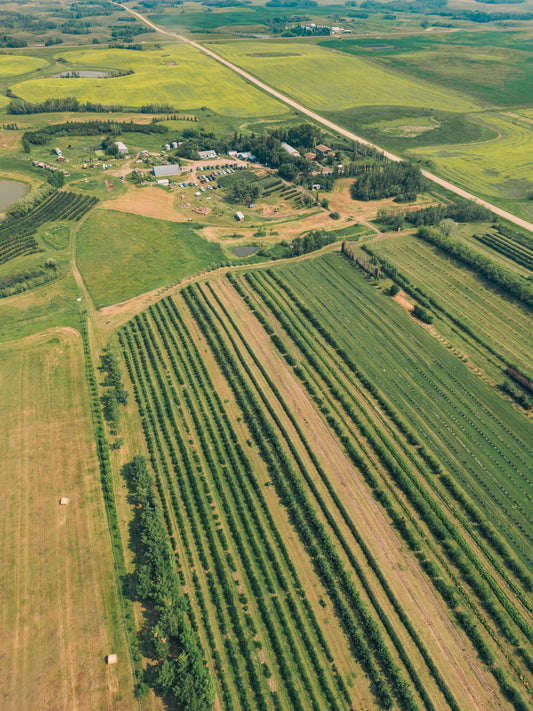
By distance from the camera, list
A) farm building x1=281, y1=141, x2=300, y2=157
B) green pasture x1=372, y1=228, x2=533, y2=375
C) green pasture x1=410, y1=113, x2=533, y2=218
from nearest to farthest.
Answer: green pasture x1=372, y1=228, x2=533, y2=375 < green pasture x1=410, y1=113, x2=533, y2=218 < farm building x1=281, y1=141, x2=300, y2=157

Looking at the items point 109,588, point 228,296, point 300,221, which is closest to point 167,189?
point 300,221

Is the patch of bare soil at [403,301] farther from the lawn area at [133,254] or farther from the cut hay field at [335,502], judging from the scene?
the lawn area at [133,254]

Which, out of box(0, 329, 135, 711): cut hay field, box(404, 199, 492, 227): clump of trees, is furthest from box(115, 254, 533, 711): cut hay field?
box(404, 199, 492, 227): clump of trees

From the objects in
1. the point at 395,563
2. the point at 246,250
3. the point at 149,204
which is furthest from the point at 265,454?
the point at 149,204

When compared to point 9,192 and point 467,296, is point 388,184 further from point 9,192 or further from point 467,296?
point 9,192

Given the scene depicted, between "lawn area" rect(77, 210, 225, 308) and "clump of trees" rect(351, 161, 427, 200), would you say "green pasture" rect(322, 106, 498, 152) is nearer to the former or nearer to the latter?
"clump of trees" rect(351, 161, 427, 200)

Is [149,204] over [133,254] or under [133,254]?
over
